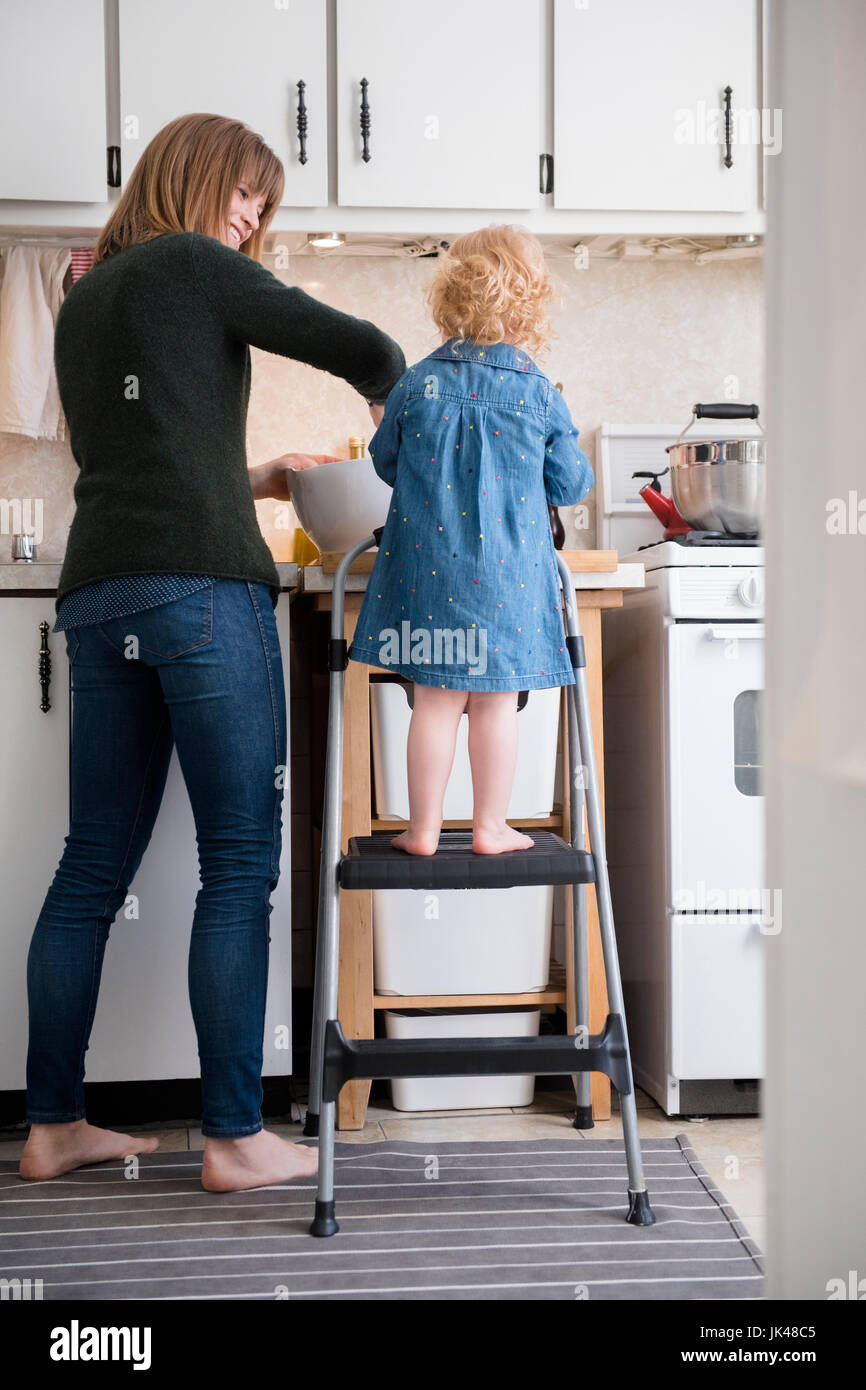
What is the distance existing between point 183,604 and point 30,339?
1133 millimetres

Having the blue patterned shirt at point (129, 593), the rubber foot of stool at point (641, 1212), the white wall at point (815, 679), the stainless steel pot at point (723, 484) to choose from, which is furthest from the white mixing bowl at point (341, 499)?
the white wall at point (815, 679)

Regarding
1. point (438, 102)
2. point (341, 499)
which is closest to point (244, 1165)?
point (341, 499)

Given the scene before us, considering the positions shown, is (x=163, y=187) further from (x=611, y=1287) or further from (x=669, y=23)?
(x=611, y=1287)

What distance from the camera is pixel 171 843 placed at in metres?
1.79

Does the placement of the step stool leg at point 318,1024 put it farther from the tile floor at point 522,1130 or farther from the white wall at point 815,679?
the white wall at point 815,679

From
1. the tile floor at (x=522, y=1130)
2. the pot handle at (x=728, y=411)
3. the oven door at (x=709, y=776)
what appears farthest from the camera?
the pot handle at (x=728, y=411)

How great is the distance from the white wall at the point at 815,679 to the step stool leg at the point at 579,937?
3.81ft

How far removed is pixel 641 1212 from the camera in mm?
1450

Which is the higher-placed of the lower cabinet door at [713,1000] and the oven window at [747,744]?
the oven window at [747,744]

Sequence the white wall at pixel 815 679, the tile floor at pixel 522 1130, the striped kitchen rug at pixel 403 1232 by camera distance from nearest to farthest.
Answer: the white wall at pixel 815 679 < the striped kitchen rug at pixel 403 1232 < the tile floor at pixel 522 1130

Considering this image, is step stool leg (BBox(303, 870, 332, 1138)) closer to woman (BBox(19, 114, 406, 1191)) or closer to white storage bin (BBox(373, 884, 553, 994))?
woman (BBox(19, 114, 406, 1191))

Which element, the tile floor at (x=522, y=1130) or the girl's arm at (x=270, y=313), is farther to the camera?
the tile floor at (x=522, y=1130)

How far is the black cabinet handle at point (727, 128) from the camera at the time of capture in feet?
7.36
